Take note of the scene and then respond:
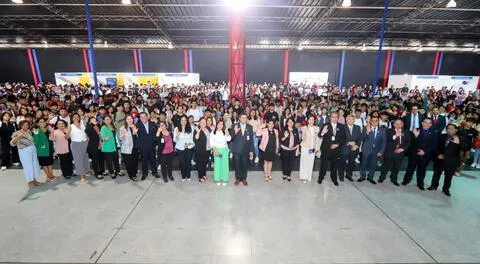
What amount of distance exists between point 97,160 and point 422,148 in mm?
7495

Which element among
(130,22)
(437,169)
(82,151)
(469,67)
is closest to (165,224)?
(82,151)

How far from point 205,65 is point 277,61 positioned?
714 cm

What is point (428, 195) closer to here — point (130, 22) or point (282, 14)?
point (282, 14)

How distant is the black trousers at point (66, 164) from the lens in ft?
18.1

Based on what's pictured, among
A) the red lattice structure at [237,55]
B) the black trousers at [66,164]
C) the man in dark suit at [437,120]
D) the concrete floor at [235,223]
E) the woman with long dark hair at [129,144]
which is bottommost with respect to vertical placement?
the concrete floor at [235,223]

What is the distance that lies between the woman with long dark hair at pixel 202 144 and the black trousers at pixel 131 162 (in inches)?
57.9

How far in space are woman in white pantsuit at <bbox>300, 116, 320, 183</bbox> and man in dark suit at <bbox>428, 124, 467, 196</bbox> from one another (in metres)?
2.59

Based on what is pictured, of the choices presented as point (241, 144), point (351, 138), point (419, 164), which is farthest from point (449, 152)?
point (241, 144)

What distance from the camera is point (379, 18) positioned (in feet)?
40.9

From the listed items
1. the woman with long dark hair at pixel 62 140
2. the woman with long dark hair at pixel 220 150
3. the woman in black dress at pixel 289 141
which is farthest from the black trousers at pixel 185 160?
the woman with long dark hair at pixel 62 140

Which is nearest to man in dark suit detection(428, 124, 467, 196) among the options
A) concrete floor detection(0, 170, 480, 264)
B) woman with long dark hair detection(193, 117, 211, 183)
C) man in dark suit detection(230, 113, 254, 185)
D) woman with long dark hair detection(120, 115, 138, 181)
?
concrete floor detection(0, 170, 480, 264)

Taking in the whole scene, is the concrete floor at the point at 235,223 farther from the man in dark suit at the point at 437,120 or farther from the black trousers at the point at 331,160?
the man in dark suit at the point at 437,120

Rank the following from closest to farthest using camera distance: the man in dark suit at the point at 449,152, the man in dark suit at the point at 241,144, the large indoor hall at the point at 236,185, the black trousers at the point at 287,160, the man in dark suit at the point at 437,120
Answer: the large indoor hall at the point at 236,185 < the man in dark suit at the point at 449,152 < the man in dark suit at the point at 241,144 < the black trousers at the point at 287,160 < the man in dark suit at the point at 437,120

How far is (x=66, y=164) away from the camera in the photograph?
5621 millimetres
